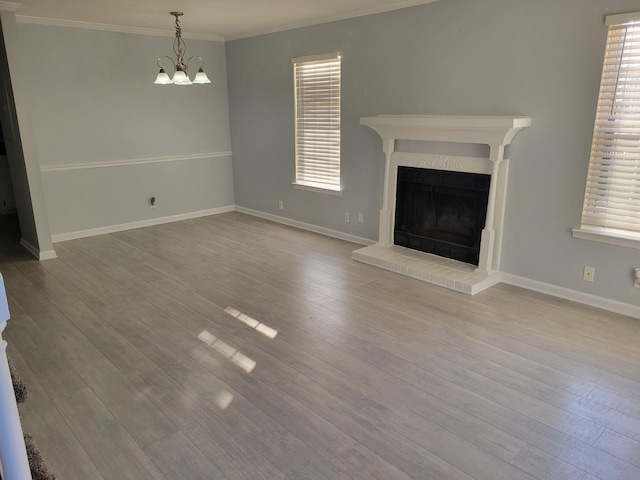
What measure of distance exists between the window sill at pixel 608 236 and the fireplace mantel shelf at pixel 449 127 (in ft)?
3.10

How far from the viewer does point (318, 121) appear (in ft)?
18.9

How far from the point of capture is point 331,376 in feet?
9.26

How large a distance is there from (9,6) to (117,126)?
182cm

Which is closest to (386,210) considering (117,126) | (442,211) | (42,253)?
(442,211)

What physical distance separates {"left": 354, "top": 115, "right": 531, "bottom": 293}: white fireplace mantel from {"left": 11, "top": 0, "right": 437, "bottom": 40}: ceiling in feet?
3.78

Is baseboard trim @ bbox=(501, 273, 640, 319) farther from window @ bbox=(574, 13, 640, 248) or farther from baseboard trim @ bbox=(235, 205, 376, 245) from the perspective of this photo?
baseboard trim @ bbox=(235, 205, 376, 245)

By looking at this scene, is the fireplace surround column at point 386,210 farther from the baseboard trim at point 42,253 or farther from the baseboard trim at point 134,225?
the baseboard trim at point 42,253

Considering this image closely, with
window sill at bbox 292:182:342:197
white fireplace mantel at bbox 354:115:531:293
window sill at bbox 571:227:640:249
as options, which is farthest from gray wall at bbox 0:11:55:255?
Answer: window sill at bbox 571:227:640:249

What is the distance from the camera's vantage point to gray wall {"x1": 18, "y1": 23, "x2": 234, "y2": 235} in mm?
5418

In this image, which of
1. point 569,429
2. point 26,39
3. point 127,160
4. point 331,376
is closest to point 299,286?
point 331,376

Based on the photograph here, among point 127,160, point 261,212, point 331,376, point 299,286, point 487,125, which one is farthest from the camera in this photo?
point 261,212

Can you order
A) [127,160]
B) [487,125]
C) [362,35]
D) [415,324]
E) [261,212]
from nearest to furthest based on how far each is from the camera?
[415,324] → [487,125] → [362,35] → [127,160] → [261,212]

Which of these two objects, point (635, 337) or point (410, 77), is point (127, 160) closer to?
point (410, 77)

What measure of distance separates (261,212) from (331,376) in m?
4.43
